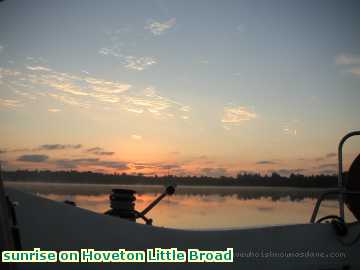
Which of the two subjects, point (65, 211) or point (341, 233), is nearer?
point (65, 211)

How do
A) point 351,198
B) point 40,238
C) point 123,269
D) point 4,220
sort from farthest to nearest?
point 351,198
point 123,269
point 40,238
point 4,220

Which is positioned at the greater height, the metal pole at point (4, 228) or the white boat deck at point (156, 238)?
the metal pole at point (4, 228)

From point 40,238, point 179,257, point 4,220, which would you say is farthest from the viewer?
point 179,257

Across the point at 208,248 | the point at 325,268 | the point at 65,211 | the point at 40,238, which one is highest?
the point at 65,211

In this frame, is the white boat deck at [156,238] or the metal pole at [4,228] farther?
the white boat deck at [156,238]

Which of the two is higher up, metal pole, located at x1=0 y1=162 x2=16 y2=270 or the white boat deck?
metal pole, located at x1=0 y1=162 x2=16 y2=270

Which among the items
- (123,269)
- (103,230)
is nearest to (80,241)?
(103,230)

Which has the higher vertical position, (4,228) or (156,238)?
(4,228)

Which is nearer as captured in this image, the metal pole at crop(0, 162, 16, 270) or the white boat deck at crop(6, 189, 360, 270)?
the metal pole at crop(0, 162, 16, 270)

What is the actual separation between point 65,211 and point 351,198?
99.4 inches

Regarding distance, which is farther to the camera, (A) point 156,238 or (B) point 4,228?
(A) point 156,238

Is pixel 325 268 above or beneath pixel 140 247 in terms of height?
beneath

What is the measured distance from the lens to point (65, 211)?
2.63 meters

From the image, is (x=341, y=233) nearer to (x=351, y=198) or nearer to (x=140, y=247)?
(x=351, y=198)
